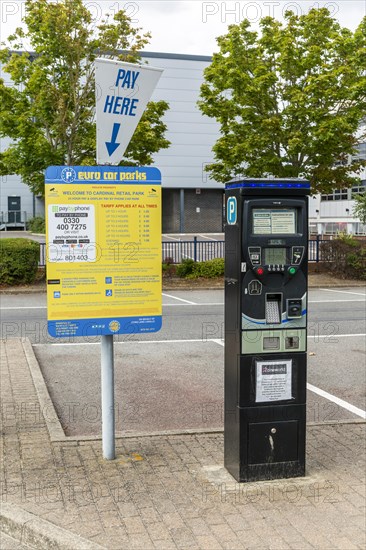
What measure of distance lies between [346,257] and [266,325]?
55.8 ft

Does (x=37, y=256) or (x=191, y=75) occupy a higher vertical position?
A: (x=191, y=75)

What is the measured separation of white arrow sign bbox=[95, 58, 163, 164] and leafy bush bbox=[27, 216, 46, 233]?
4219cm

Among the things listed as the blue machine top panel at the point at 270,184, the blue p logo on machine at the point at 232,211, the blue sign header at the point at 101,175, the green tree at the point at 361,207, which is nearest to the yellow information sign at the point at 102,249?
the blue sign header at the point at 101,175

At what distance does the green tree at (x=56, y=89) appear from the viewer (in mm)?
18500

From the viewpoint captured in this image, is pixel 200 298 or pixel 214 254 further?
pixel 214 254

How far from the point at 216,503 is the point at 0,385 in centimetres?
379

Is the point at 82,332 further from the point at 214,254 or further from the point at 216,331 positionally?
the point at 214,254

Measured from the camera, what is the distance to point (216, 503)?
14.4ft

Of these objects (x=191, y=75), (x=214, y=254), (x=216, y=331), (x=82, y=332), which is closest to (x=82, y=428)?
(x=82, y=332)

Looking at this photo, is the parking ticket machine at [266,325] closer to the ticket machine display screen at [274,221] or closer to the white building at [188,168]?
the ticket machine display screen at [274,221]

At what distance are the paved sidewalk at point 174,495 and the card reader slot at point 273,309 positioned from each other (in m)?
1.17

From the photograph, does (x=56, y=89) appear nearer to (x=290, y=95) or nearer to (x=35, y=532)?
(x=290, y=95)

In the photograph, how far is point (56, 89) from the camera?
18719 millimetres

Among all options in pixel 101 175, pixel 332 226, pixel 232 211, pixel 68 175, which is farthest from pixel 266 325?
pixel 332 226
